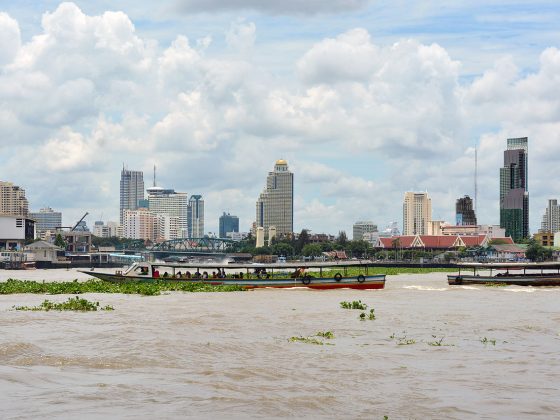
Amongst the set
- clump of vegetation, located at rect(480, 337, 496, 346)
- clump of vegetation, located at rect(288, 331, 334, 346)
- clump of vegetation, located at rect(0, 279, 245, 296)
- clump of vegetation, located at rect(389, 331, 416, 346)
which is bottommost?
clump of vegetation, located at rect(0, 279, 245, 296)

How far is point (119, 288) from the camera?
54.3 meters

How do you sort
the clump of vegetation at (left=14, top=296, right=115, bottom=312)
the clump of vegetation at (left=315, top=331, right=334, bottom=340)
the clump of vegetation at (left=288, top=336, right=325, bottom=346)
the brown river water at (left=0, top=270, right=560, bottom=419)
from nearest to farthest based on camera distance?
the brown river water at (left=0, top=270, right=560, bottom=419) → the clump of vegetation at (left=288, top=336, right=325, bottom=346) → the clump of vegetation at (left=315, top=331, right=334, bottom=340) → the clump of vegetation at (left=14, top=296, right=115, bottom=312)

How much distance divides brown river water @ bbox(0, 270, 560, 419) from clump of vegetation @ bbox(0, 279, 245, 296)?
13688 mm

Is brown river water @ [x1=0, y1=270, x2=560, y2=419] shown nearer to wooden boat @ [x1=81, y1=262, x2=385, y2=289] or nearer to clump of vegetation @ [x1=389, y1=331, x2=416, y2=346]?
clump of vegetation @ [x1=389, y1=331, x2=416, y2=346]

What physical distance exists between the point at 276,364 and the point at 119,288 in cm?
3380

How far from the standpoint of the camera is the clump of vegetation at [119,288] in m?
52.7

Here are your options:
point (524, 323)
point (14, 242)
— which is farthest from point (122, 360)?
point (14, 242)

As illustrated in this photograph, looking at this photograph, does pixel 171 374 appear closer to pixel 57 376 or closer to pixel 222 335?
pixel 57 376

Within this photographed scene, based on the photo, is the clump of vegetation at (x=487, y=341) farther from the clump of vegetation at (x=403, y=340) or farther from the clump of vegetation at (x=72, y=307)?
the clump of vegetation at (x=72, y=307)

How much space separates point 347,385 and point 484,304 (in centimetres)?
2787

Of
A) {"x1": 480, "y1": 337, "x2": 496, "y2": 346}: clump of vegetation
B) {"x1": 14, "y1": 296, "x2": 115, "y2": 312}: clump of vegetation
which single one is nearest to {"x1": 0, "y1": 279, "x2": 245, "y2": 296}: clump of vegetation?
{"x1": 14, "y1": 296, "x2": 115, "y2": 312}: clump of vegetation

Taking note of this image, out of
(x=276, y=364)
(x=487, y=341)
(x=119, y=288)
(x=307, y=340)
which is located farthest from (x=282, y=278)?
(x=276, y=364)

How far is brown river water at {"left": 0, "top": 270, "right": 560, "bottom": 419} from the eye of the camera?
16672 mm

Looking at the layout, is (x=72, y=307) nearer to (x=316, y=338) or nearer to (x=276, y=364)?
(x=316, y=338)
